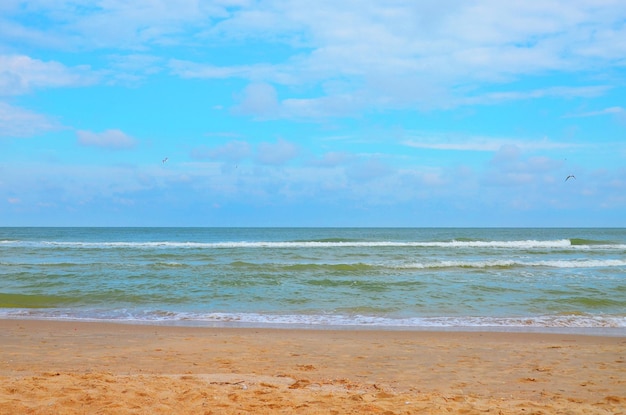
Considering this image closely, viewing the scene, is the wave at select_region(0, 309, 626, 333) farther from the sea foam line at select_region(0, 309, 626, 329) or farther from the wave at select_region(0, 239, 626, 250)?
the wave at select_region(0, 239, 626, 250)

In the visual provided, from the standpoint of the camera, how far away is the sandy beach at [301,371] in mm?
5078

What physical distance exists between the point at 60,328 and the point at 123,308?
2.93 metres

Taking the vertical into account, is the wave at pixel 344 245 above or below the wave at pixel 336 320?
above

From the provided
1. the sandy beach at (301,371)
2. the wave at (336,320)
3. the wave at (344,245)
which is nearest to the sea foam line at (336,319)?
the wave at (336,320)

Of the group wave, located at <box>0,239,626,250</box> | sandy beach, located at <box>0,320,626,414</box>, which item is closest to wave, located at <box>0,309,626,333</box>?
sandy beach, located at <box>0,320,626,414</box>

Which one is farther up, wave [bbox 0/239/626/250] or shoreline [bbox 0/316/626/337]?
wave [bbox 0/239/626/250]

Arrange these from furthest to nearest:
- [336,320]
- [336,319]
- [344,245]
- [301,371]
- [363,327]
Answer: [344,245] → [336,319] → [336,320] → [363,327] → [301,371]

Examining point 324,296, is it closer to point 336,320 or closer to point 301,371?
point 336,320

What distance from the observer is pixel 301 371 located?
268 inches

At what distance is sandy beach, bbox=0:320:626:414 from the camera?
200 inches

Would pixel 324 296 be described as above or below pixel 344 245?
below

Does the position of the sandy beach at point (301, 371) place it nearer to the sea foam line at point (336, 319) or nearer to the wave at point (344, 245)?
the sea foam line at point (336, 319)

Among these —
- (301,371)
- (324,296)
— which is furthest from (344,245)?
(301,371)

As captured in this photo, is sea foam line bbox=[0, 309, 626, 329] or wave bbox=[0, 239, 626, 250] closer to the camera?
sea foam line bbox=[0, 309, 626, 329]
